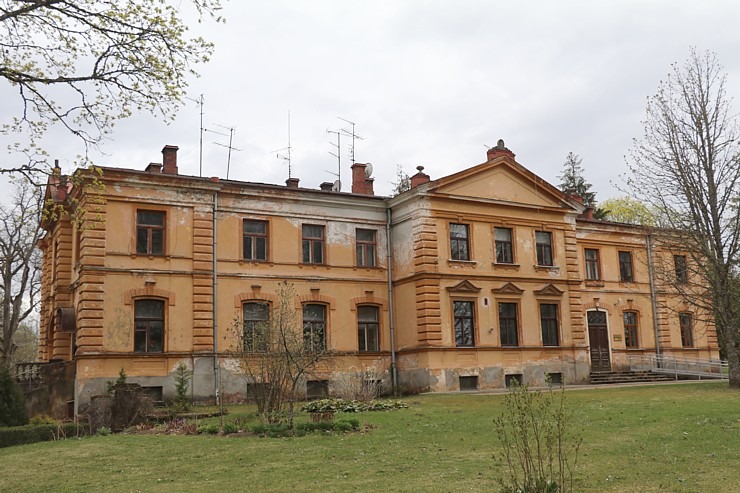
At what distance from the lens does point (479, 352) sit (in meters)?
29.5

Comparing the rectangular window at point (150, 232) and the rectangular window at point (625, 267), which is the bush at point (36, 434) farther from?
the rectangular window at point (625, 267)

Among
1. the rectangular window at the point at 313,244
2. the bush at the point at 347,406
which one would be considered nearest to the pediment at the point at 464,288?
the rectangular window at the point at 313,244

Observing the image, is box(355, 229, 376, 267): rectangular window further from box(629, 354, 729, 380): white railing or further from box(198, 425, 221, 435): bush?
box(629, 354, 729, 380): white railing

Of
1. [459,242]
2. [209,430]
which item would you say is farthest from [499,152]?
[209,430]

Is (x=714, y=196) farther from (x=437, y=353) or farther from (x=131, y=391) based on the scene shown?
(x=131, y=391)

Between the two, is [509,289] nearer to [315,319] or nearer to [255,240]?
[315,319]

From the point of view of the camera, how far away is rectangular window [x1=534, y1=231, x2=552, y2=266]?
1278 inches

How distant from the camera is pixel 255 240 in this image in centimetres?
2827

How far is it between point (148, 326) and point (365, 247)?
31.3ft

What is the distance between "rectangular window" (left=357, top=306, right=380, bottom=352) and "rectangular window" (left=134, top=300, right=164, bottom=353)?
26.2ft

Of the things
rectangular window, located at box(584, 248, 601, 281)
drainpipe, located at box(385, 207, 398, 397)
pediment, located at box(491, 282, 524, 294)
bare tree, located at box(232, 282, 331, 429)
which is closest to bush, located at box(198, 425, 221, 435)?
bare tree, located at box(232, 282, 331, 429)

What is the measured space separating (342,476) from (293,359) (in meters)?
7.77

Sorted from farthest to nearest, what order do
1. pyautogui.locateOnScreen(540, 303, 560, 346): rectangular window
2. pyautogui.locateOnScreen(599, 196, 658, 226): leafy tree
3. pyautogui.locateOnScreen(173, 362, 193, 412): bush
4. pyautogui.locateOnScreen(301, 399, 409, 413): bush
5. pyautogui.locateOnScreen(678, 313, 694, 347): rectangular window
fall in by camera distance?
pyautogui.locateOnScreen(599, 196, 658, 226): leafy tree
pyautogui.locateOnScreen(678, 313, 694, 347): rectangular window
pyautogui.locateOnScreen(540, 303, 560, 346): rectangular window
pyautogui.locateOnScreen(173, 362, 193, 412): bush
pyautogui.locateOnScreen(301, 399, 409, 413): bush

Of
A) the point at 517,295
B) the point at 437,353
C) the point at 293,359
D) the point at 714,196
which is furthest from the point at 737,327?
the point at 293,359
